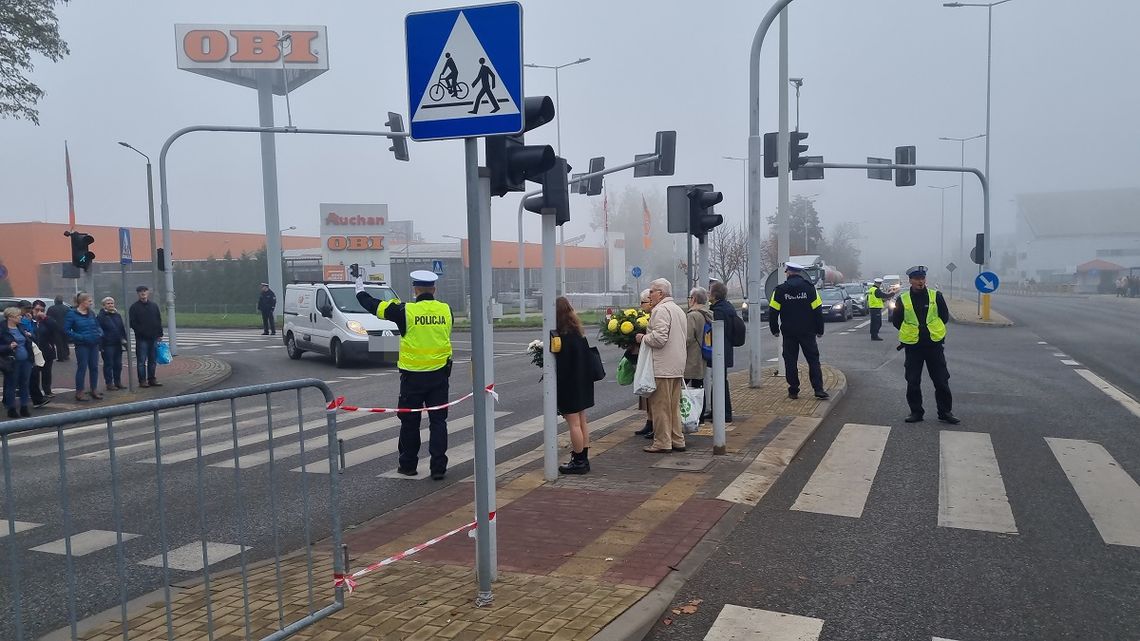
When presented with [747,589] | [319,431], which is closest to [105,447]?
[319,431]

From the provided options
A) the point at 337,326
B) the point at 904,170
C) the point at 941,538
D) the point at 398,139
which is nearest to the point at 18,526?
the point at 941,538

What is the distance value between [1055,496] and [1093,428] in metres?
3.90

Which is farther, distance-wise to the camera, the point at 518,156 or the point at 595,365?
the point at 595,365

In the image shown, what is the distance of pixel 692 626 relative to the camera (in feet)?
15.4

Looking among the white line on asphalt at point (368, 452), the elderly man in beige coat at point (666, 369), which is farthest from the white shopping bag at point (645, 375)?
the white line on asphalt at point (368, 452)

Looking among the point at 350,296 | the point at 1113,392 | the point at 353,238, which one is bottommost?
the point at 1113,392

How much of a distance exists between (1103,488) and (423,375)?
6.21 m

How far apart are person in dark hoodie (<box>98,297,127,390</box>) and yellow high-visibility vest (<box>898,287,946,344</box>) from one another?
1302cm

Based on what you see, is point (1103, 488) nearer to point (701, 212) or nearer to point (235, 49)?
point (701, 212)

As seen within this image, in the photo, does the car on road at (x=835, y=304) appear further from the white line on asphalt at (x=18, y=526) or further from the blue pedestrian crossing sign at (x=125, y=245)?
the white line on asphalt at (x=18, y=526)

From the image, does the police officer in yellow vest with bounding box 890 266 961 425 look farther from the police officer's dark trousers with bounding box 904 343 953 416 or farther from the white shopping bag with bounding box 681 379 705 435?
the white shopping bag with bounding box 681 379 705 435

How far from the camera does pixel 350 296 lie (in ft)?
69.3

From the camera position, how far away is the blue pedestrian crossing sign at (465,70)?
4480 mm

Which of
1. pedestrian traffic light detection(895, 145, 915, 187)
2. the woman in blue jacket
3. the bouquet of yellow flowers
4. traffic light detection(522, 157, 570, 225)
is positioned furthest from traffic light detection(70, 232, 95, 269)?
pedestrian traffic light detection(895, 145, 915, 187)
